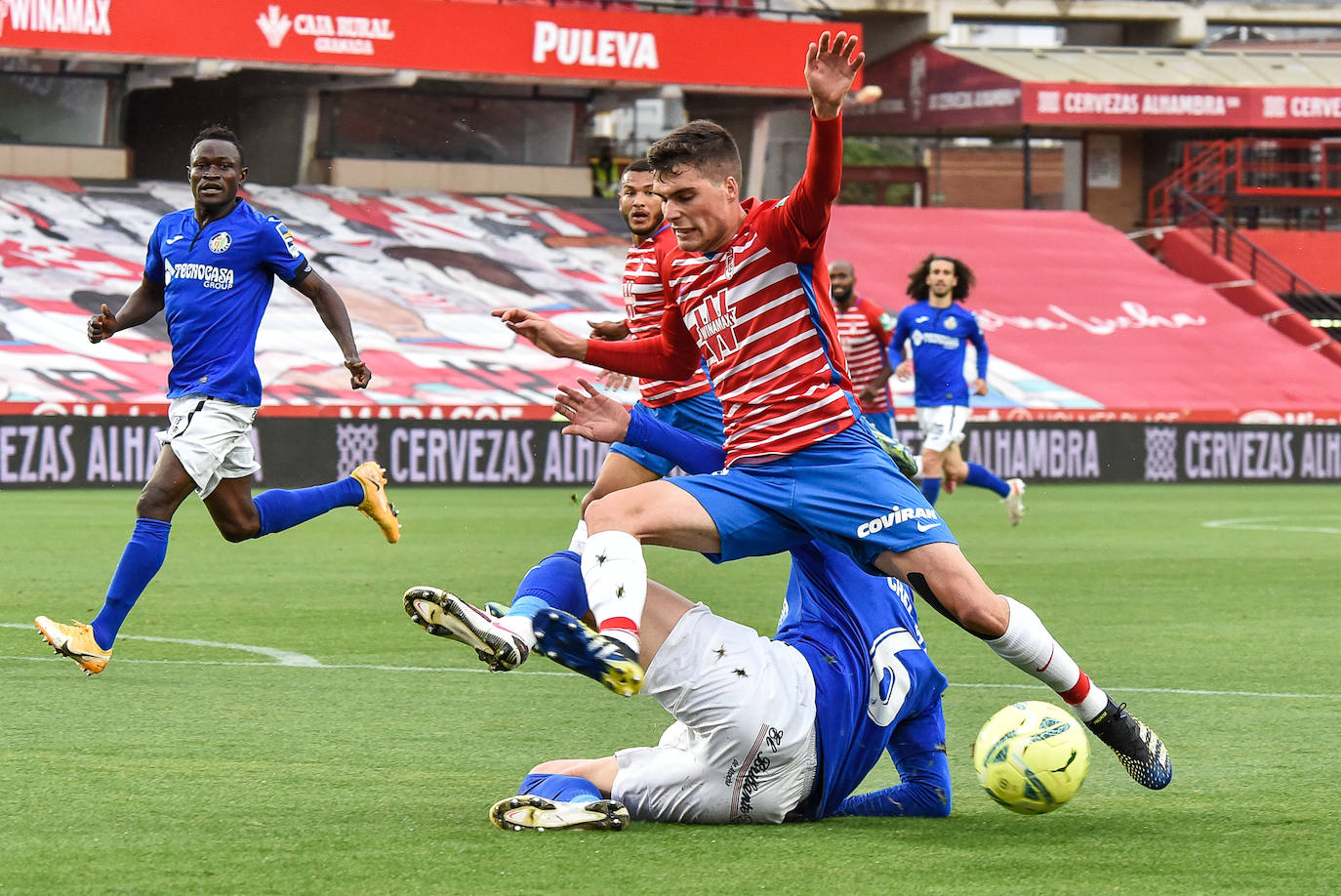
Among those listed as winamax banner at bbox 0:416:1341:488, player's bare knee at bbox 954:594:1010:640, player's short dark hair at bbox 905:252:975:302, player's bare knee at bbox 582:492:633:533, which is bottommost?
Answer: winamax banner at bbox 0:416:1341:488

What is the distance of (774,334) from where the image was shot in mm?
5410

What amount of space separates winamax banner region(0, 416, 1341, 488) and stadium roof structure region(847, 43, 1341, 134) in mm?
12336

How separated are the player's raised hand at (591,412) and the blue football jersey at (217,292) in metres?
2.57

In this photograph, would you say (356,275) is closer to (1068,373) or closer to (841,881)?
(1068,373)

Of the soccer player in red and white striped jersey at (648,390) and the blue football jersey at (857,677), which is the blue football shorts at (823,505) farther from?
the soccer player in red and white striped jersey at (648,390)

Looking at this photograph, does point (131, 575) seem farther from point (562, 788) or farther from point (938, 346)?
point (938, 346)

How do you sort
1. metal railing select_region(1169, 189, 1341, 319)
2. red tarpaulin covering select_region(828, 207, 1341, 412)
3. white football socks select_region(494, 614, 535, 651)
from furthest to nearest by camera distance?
metal railing select_region(1169, 189, 1341, 319) < red tarpaulin covering select_region(828, 207, 1341, 412) < white football socks select_region(494, 614, 535, 651)

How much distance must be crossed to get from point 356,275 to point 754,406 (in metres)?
23.2

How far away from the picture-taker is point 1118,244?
35656 millimetres

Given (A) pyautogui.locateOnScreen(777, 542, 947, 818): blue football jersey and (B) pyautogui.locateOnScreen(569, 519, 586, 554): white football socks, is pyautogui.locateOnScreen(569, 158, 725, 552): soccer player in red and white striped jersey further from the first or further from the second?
(A) pyautogui.locateOnScreen(777, 542, 947, 818): blue football jersey

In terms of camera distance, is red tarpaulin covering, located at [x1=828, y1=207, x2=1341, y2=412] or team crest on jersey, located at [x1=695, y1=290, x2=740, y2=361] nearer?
team crest on jersey, located at [x1=695, y1=290, x2=740, y2=361]

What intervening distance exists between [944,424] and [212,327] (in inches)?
381

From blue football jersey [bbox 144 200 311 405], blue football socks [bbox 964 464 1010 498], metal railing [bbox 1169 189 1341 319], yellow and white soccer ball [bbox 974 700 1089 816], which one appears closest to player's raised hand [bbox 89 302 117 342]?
blue football jersey [bbox 144 200 311 405]

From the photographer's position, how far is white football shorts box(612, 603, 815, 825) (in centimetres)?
479
